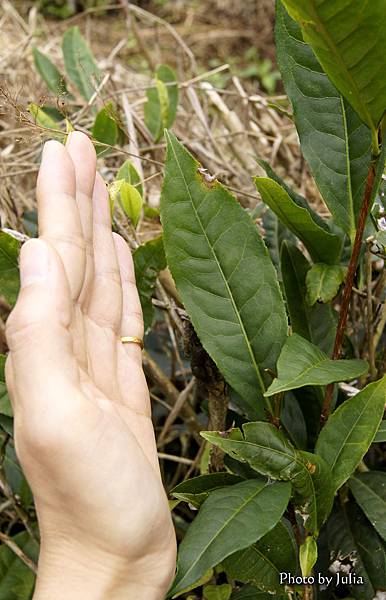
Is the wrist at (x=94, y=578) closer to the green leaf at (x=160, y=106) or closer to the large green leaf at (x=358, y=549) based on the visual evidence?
the large green leaf at (x=358, y=549)

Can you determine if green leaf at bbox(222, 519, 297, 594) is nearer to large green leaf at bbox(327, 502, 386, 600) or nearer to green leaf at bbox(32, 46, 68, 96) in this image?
large green leaf at bbox(327, 502, 386, 600)

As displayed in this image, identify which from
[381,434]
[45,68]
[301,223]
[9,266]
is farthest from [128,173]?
[45,68]

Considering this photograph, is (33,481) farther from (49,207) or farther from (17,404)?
(49,207)

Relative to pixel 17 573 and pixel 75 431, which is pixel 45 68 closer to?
pixel 17 573

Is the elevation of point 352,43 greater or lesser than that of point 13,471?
greater

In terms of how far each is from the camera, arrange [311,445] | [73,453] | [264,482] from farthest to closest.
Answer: [311,445] → [264,482] → [73,453]

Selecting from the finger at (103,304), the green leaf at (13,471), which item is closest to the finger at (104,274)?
the finger at (103,304)

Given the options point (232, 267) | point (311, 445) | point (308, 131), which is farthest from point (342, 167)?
point (311, 445)
